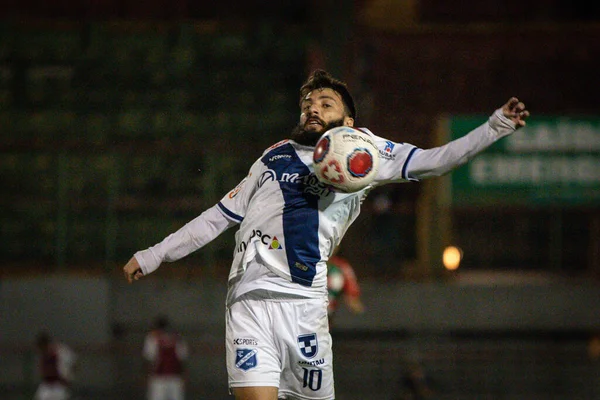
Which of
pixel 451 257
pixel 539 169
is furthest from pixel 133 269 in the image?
pixel 539 169

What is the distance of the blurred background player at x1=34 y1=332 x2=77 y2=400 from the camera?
13.5 meters

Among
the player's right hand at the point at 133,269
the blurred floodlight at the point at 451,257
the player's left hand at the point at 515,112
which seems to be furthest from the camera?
the blurred floodlight at the point at 451,257

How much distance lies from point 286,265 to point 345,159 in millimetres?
725

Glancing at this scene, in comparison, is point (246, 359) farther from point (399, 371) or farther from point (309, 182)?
point (399, 371)

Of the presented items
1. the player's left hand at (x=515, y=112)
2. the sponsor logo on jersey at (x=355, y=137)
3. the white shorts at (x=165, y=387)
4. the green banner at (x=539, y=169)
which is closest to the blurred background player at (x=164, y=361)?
the white shorts at (x=165, y=387)

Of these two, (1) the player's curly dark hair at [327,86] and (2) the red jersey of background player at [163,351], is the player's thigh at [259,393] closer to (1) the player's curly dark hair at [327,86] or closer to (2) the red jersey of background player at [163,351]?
(1) the player's curly dark hair at [327,86]

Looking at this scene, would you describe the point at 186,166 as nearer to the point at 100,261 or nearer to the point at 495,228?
the point at 100,261

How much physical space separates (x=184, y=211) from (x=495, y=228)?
4748mm

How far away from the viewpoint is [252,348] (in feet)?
17.2

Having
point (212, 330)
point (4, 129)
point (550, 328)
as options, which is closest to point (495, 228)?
point (550, 328)

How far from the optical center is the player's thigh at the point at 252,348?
17.1ft

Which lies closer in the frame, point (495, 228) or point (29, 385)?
point (29, 385)

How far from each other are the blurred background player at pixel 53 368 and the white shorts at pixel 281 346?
8686 mm

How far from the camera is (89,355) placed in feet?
47.4
